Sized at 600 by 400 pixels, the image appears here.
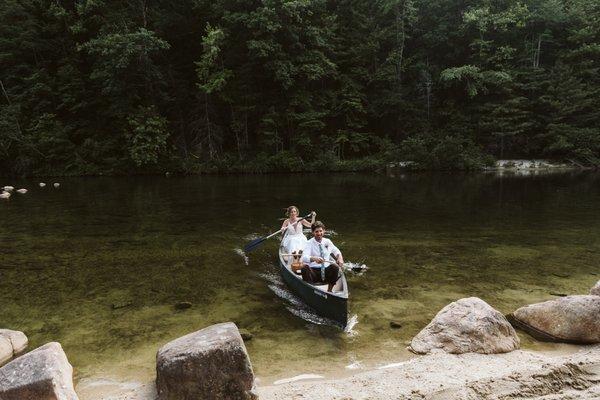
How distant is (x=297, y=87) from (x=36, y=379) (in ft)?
92.0

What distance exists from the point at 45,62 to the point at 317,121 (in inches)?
890

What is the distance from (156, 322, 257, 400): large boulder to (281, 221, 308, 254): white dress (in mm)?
4920

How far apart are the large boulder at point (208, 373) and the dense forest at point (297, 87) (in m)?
25.3

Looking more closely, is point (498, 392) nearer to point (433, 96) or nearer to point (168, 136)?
point (168, 136)

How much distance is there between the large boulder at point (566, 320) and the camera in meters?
5.32

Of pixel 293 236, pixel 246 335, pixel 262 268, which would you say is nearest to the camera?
pixel 246 335

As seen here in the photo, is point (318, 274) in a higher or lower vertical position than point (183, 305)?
higher

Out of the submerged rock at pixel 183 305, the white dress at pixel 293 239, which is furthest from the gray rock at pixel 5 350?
the white dress at pixel 293 239

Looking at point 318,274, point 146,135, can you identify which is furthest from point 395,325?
point 146,135

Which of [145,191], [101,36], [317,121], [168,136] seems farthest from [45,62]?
[317,121]

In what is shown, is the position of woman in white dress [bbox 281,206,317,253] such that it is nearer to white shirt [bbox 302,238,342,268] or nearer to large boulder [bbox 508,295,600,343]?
white shirt [bbox 302,238,342,268]

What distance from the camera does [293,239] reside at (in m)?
9.34

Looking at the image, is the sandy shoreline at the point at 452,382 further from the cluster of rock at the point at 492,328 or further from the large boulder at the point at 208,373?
the large boulder at the point at 208,373

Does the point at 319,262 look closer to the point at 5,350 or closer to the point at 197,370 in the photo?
the point at 197,370
